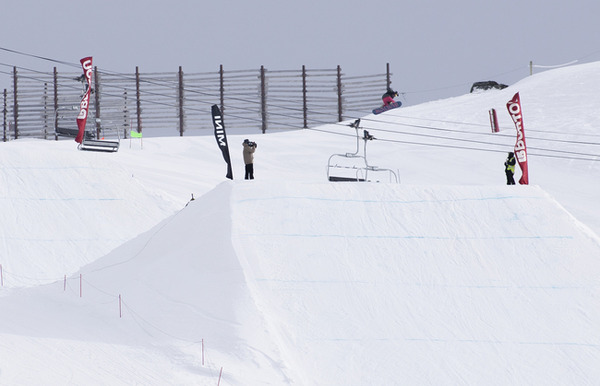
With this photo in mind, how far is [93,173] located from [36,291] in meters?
10.0

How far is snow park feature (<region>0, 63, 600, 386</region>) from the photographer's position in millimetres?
11273

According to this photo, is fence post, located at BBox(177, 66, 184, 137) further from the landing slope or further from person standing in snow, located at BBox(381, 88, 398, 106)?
the landing slope

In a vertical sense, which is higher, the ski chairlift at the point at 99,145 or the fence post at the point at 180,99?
the fence post at the point at 180,99

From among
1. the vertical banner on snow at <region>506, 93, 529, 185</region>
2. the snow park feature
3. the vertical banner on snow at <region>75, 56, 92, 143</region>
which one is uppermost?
the vertical banner on snow at <region>75, 56, 92, 143</region>

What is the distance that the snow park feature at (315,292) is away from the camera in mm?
11273

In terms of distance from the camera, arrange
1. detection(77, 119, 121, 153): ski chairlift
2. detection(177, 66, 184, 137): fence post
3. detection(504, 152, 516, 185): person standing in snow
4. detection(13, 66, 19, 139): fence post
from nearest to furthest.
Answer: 1. detection(504, 152, 516, 185): person standing in snow
2. detection(77, 119, 121, 153): ski chairlift
3. detection(177, 66, 184, 137): fence post
4. detection(13, 66, 19, 139): fence post

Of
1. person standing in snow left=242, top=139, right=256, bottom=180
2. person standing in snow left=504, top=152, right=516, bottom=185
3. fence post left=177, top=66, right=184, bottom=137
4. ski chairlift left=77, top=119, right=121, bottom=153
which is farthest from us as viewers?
fence post left=177, top=66, right=184, bottom=137

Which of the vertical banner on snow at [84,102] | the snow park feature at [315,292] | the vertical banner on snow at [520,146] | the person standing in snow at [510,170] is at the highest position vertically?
the vertical banner on snow at [84,102]

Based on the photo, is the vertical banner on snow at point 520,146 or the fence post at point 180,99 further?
the fence post at point 180,99

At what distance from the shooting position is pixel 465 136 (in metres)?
33.1

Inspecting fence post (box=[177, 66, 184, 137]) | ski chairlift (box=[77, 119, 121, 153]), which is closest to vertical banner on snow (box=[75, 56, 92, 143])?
ski chairlift (box=[77, 119, 121, 153])

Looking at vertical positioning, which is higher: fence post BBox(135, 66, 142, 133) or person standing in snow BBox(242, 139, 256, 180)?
fence post BBox(135, 66, 142, 133)

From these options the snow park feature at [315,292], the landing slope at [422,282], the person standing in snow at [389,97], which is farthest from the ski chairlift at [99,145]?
the landing slope at [422,282]

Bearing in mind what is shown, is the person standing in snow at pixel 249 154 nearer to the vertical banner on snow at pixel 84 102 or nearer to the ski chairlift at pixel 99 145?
the ski chairlift at pixel 99 145
